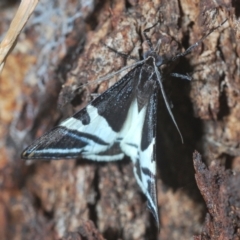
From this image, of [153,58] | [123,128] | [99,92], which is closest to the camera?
[153,58]

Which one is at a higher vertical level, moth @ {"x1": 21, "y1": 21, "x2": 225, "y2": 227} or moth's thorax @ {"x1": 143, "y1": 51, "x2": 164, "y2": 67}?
moth's thorax @ {"x1": 143, "y1": 51, "x2": 164, "y2": 67}

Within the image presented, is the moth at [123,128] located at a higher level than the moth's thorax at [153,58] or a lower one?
lower

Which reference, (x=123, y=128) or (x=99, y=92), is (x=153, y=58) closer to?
(x=99, y=92)

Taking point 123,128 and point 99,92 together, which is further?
point 123,128

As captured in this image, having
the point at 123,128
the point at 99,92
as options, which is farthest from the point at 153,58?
the point at 123,128

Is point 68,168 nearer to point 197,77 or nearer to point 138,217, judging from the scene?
point 138,217
